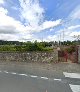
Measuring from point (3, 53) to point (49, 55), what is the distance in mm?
6180

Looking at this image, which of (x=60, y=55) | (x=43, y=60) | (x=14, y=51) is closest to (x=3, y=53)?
(x=14, y=51)

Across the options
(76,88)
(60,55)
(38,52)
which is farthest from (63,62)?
(76,88)

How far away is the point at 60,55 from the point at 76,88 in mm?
13392

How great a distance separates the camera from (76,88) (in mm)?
10922

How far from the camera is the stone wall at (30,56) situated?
23.9 m

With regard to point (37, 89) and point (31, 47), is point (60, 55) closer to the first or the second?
point (31, 47)

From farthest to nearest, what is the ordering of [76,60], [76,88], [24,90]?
[76,60]
[76,88]
[24,90]

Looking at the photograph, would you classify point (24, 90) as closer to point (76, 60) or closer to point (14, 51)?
point (76, 60)

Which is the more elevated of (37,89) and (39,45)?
(39,45)

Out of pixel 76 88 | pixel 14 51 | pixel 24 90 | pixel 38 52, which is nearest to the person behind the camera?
pixel 24 90

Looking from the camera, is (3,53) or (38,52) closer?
(38,52)

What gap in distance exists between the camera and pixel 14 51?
26.6 metres

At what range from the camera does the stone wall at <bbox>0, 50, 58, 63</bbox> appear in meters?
23.9

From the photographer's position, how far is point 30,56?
2511 centimetres
